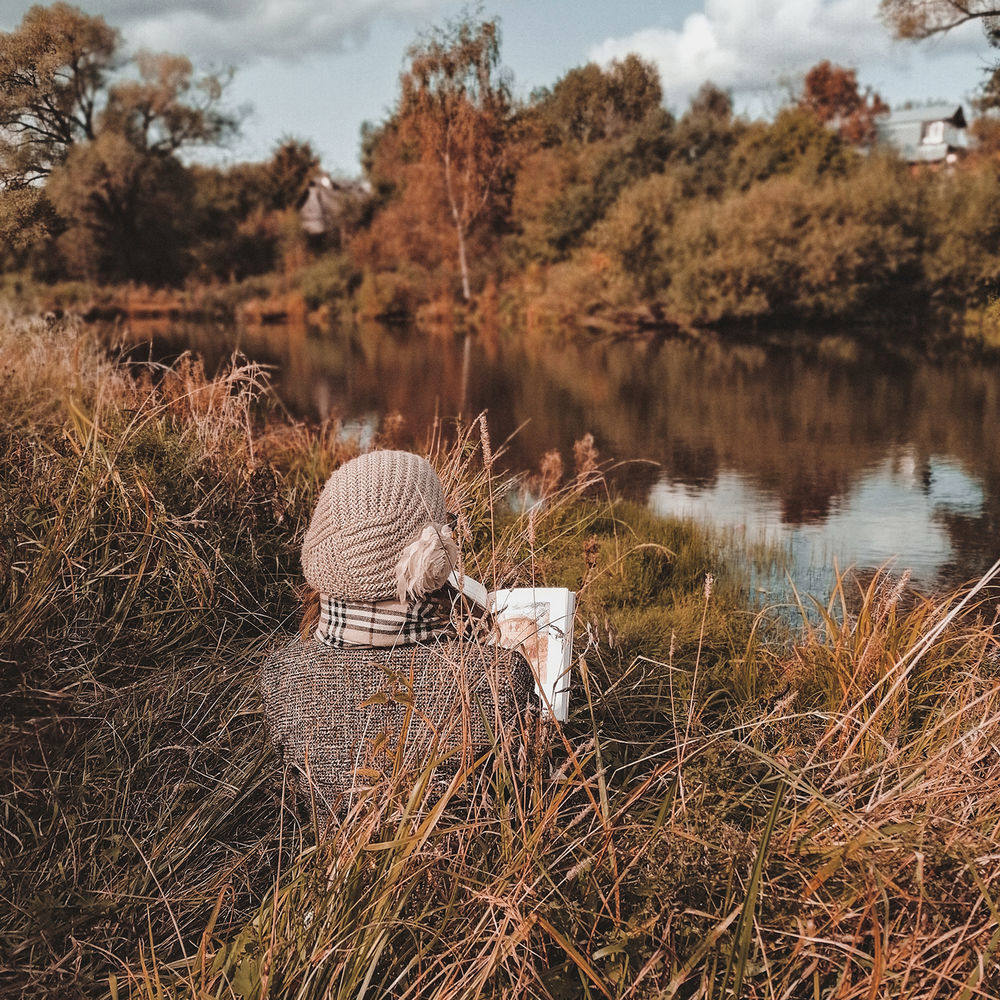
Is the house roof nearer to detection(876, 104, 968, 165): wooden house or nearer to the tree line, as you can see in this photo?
detection(876, 104, 968, 165): wooden house

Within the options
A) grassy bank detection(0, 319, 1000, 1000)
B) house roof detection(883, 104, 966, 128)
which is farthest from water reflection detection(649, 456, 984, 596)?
house roof detection(883, 104, 966, 128)

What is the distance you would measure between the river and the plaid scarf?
2.98 m

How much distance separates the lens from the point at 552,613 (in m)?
2.15

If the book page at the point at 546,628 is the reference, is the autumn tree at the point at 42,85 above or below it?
above

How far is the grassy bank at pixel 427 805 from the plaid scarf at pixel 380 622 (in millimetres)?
238

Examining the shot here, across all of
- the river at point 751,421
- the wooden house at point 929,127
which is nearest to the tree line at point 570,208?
the river at point 751,421

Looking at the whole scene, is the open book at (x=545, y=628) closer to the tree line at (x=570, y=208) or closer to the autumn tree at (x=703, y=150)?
the tree line at (x=570, y=208)

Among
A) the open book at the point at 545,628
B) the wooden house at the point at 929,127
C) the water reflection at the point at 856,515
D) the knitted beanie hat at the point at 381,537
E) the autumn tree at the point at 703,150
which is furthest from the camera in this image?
the wooden house at the point at 929,127

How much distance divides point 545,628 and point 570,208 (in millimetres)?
22424

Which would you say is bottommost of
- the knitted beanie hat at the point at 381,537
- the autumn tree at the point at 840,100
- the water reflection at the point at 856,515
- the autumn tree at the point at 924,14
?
the water reflection at the point at 856,515

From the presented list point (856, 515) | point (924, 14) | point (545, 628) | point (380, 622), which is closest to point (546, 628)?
point (545, 628)

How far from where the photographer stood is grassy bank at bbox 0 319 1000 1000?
1.37 metres

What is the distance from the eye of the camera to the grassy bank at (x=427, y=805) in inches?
53.8

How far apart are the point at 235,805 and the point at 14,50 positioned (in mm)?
2690
